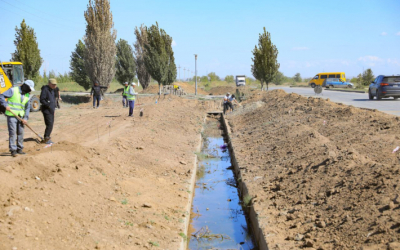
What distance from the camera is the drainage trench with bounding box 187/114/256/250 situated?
672 centimetres

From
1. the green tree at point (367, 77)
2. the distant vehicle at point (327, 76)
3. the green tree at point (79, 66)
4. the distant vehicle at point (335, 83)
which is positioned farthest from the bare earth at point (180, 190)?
the green tree at point (367, 77)

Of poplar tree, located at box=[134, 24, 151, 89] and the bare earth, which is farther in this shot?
poplar tree, located at box=[134, 24, 151, 89]

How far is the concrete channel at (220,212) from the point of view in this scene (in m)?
6.66

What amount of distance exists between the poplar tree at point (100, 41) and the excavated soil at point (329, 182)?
20881 millimetres

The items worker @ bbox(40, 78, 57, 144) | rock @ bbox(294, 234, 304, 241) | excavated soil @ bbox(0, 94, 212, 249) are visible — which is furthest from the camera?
worker @ bbox(40, 78, 57, 144)

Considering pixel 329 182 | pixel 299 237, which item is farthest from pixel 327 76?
pixel 299 237

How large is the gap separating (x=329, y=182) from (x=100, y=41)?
2655cm

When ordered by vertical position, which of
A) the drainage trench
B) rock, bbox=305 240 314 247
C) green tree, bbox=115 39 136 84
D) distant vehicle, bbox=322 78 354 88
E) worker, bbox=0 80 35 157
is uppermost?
green tree, bbox=115 39 136 84

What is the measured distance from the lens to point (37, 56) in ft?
110

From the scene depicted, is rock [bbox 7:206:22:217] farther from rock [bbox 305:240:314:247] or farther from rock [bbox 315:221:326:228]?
rock [bbox 315:221:326:228]

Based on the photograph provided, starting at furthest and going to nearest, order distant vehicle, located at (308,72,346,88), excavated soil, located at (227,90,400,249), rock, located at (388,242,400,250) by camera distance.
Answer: distant vehicle, located at (308,72,346,88) < excavated soil, located at (227,90,400,249) < rock, located at (388,242,400,250)

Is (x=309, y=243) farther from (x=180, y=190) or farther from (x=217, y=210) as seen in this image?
(x=180, y=190)

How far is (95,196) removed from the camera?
21.1 feet

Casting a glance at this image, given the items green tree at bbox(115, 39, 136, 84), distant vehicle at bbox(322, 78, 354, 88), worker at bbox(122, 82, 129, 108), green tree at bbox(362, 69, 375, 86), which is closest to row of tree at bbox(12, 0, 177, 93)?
green tree at bbox(115, 39, 136, 84)
